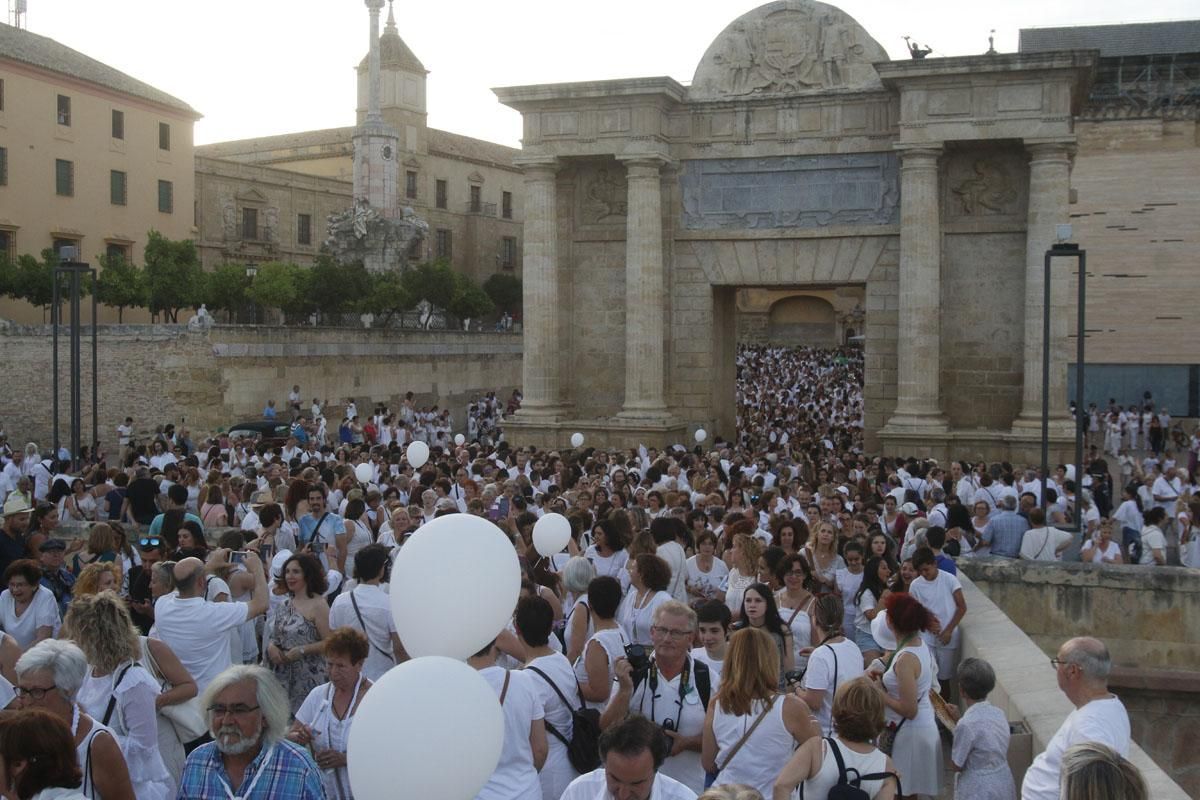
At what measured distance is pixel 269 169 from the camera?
207 feet

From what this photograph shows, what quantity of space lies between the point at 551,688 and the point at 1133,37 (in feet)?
183

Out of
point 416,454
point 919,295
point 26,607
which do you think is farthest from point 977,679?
point 919,295

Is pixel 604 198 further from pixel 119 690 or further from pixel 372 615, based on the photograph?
pixel 119 690

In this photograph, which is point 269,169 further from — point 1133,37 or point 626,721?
point 626,721

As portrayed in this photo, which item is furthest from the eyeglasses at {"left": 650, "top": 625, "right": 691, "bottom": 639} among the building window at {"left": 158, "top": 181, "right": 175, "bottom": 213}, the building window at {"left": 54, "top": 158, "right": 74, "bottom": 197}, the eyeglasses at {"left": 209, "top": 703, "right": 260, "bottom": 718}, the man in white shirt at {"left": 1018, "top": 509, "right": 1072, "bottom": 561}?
the building window at {"left": 158, "top": 181, "right": 175, "bottom": 213}

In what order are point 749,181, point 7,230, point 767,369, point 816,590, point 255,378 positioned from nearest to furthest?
point 816,590 < point 749,181 < point 255,378 < point 7,230 < point 767,369

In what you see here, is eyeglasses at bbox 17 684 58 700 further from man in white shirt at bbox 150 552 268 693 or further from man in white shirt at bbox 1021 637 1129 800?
man in white shirt at bbox 1021 637 1129 800

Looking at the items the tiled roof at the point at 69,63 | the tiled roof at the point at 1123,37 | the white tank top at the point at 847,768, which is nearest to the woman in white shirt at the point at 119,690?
the white tank top at the point at 847,768

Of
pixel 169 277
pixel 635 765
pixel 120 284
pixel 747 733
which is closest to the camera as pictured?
pixel 635 765

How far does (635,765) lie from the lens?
4480 mm

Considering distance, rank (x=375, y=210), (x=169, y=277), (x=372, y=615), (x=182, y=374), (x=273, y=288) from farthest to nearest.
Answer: (x=375, y=210), (x=273, y=288), (x=169, y=277), (x=182, y=374), (x=372, y=615)

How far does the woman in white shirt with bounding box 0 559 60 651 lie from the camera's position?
7816 mm

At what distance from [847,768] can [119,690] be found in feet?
11.2

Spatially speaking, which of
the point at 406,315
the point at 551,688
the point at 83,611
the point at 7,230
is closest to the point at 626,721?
the point at 551,688
